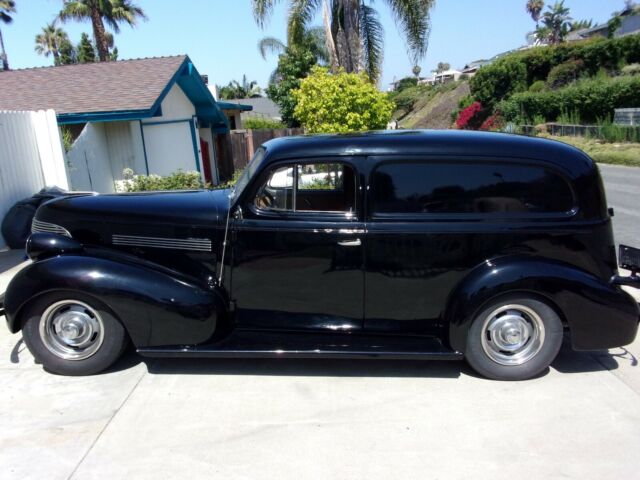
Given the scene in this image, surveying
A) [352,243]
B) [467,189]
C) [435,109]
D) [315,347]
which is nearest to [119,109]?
[352,243]

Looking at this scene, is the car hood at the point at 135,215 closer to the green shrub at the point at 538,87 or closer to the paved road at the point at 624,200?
the paved road at the point at 624,200

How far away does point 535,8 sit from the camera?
262ft

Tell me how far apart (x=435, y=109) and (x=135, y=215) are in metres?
51.0

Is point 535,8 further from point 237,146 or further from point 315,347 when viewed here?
point 315,347

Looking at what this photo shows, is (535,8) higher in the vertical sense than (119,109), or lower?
higher

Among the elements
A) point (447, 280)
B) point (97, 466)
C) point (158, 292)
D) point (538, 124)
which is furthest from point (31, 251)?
point (538, 124)

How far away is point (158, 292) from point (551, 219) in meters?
2.84

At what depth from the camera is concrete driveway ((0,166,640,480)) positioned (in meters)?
2.85

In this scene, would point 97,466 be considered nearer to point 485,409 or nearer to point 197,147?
point 485,409

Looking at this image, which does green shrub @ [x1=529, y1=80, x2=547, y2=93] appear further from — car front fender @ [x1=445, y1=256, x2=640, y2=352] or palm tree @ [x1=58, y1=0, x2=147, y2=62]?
car front fender @ [x1=445, y1=256, x2=640, y2=352]

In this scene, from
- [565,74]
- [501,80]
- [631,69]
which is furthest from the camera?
[501,80]

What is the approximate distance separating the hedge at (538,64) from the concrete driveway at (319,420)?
35.4 meters

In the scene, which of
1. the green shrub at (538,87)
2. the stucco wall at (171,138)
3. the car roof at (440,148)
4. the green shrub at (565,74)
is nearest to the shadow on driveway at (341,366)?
the car roof at (440,148)

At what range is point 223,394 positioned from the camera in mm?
3602
